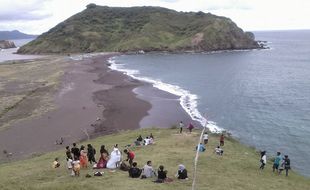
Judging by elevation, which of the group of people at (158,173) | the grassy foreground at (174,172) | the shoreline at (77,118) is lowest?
the shoreline at (77,118)

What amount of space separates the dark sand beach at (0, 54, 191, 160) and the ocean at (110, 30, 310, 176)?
518cm

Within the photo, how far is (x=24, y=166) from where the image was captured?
32.6m

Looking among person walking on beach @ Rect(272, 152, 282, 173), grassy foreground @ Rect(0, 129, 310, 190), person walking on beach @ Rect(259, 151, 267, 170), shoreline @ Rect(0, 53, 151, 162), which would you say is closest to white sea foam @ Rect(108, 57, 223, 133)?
shoreline @ Rect(0, 53, 151, 162)

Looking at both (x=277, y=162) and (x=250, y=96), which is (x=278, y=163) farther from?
(x=250, y=96)

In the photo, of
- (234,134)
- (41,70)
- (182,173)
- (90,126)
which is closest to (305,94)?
(234,134)

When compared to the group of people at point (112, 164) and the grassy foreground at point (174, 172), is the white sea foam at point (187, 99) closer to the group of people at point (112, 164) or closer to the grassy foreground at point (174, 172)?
the grassy foreground at point (174, 172)

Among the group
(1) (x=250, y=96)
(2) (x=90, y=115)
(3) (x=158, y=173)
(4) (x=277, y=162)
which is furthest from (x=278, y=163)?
(1) (x=250, y=96)

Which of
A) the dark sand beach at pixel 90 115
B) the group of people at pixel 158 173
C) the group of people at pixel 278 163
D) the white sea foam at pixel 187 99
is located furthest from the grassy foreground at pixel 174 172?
the white sea foam at pixel 187 99

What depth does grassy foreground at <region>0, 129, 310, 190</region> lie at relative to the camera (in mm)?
24781

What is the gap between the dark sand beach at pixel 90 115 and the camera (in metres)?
49.3

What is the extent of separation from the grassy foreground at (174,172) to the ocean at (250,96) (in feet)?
17.1

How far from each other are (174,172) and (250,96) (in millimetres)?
58676

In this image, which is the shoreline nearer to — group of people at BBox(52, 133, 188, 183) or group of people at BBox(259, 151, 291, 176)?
group of people at BBox(52, 133, 188, 183)

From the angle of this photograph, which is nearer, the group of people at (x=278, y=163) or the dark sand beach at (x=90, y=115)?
the group of people at (x=278, y=163)
